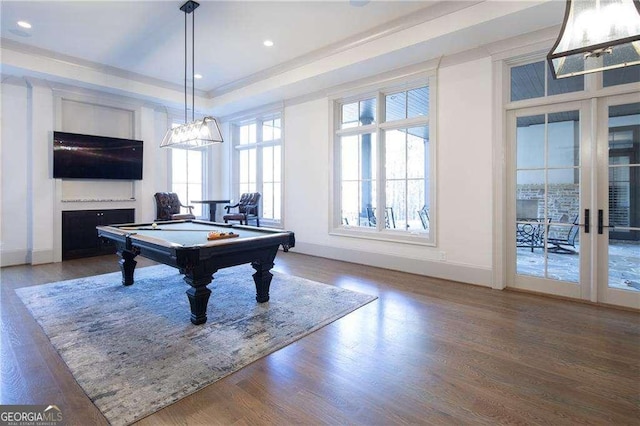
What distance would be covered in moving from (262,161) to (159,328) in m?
5.08

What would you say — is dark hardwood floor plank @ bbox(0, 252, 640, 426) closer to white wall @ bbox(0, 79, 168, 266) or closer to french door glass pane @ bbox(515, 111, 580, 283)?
french door glass pane @ bbox(515, 111, 580, 283)

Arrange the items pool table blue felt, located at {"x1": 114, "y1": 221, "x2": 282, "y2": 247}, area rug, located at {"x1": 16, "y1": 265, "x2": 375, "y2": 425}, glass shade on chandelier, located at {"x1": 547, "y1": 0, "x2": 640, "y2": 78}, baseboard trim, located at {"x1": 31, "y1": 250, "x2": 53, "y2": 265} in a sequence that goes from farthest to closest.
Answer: baseboard trim, located at {"x1": 31, "y1": 250, "x2": 53, "y2": 265}
pool table blue felt, located at {"x1": 114, "y1": 221, "x2": 282, "y2": 247}
area rug, located at {"x1": 16, "y1": 265, "x2": 375, "y2": 425}
glass shade on chandelier, located at {"x1": 547, "y1": 0, "x2": 640, "y2": 78}

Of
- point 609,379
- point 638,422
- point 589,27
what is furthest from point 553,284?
point 589,27

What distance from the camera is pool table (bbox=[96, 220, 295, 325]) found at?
2716mm

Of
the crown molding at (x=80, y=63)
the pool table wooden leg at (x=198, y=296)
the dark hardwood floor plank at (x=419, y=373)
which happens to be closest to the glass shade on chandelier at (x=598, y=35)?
the dark hardwood floor plank at (x=419, y=373)

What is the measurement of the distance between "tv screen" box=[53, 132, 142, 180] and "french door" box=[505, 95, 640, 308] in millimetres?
6587

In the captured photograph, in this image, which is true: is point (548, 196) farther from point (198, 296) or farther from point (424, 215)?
point (198, 296)

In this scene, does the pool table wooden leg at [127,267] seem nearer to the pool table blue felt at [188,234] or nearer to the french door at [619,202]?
the pool table blue felt at [188,234]

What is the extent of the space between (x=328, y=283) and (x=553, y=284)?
104 inches

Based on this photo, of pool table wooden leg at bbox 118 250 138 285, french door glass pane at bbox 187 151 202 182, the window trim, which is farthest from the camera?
french door glass pane at bbox 187 151 202 182

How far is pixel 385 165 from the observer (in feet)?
17.5

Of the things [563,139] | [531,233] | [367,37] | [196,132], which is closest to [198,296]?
[196,132]
